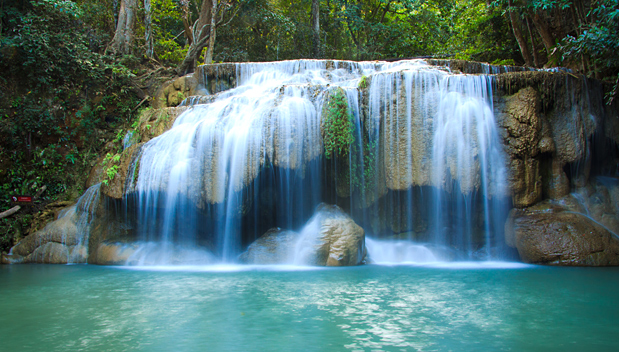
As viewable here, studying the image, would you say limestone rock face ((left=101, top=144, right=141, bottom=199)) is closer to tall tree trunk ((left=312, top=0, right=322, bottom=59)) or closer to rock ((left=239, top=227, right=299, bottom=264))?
rock ((left=239, top=227, right=299, bottom=264))

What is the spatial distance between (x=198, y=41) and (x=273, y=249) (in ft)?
36.9

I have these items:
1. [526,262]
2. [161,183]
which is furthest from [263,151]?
[526,262]

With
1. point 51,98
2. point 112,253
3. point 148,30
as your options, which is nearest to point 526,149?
point 112,253

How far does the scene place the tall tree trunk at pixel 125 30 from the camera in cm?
1612

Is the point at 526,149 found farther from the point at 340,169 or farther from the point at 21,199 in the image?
the point at 21,199

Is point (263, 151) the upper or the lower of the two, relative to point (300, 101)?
lower

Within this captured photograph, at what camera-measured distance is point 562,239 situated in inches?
327

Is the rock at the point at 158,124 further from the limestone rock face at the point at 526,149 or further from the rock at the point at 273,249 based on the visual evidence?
the limestone rock face at the point at 526,149

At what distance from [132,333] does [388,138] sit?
7.11 metres

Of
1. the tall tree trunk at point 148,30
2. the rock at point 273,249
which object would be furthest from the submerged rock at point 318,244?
the tall tree trunk at point 148,30

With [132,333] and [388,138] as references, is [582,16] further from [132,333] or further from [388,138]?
[132,333]

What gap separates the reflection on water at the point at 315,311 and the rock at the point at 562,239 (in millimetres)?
652

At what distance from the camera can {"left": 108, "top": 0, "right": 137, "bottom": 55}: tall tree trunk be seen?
52.9ft

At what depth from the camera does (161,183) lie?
9328 mm
